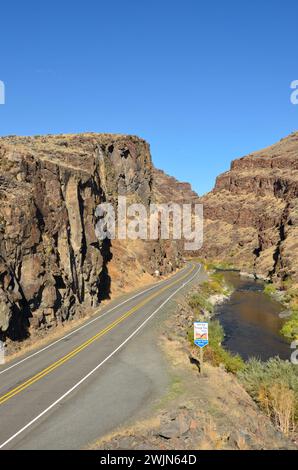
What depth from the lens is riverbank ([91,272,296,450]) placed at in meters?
12.3

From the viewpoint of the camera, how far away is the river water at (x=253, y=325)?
3347 cm

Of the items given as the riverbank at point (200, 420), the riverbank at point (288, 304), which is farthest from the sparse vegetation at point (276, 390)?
the riverbank at point (288, 304)

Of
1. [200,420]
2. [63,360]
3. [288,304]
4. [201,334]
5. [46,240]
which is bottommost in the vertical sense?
[288,304]

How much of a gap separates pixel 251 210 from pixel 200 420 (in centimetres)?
15210

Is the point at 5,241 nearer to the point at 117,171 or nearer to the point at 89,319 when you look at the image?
the point at 89,319

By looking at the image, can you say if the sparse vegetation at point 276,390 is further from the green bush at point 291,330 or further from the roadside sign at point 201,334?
the green bush at point 291,330

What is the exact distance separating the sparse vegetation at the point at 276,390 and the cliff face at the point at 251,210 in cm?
7418

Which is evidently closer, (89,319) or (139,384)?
(139,384)

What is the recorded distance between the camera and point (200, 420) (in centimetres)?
1372

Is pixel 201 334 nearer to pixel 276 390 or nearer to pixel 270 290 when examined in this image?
pixel 276 390

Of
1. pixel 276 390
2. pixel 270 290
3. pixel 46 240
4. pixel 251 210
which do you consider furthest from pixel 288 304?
pixel 251 210

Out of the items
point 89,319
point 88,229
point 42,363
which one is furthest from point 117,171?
point 42,363

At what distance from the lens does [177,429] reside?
42.3 ft

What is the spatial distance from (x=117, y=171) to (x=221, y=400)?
2345 inches
